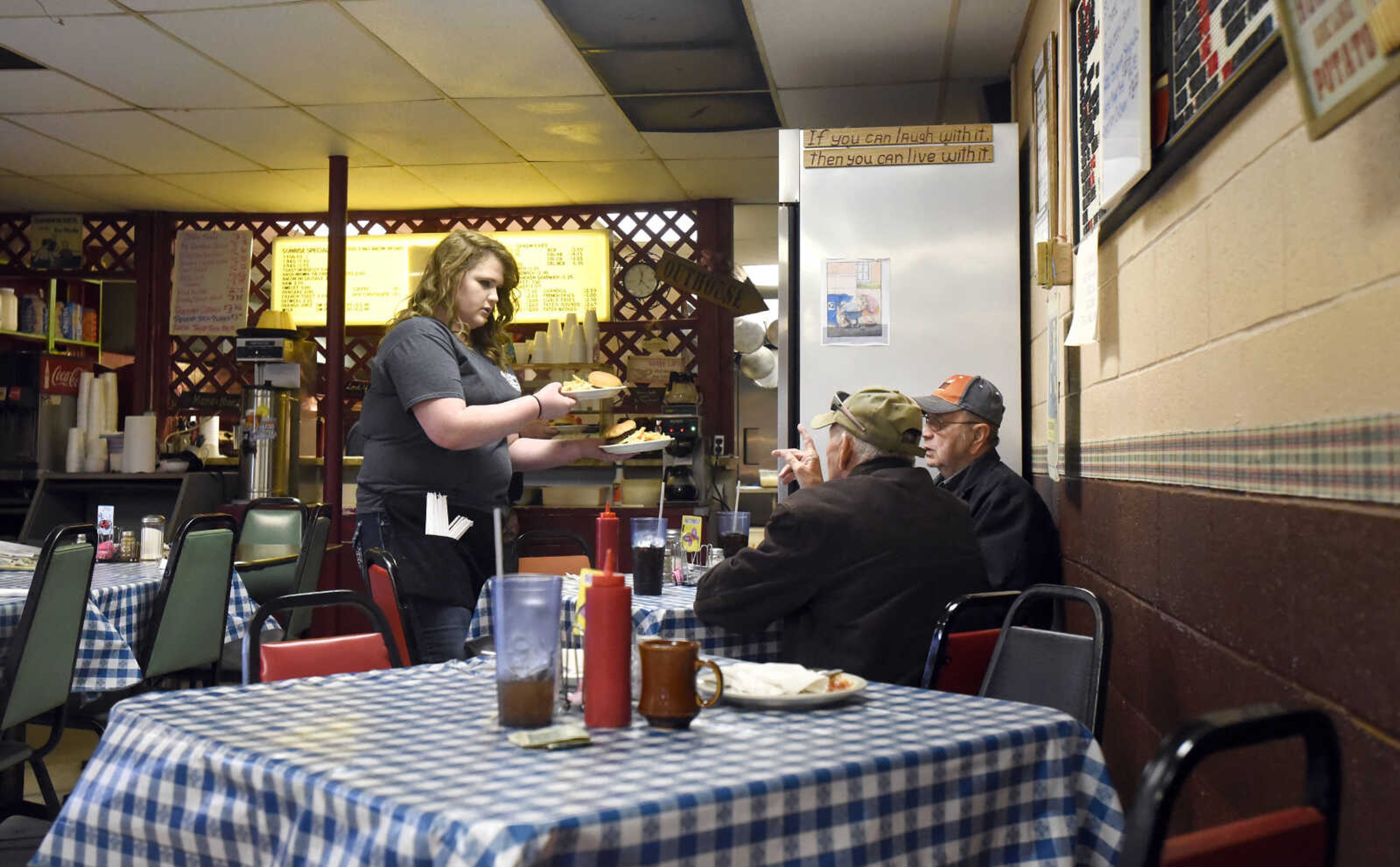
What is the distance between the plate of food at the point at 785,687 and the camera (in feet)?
4.69

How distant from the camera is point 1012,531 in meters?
3.01

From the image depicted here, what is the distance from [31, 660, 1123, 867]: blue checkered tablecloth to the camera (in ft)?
3.37

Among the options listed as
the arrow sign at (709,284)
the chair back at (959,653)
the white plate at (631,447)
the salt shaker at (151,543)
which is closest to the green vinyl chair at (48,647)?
the salt shaker at (151,543)

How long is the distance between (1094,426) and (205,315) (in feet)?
19.0

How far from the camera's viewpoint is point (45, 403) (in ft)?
21.6

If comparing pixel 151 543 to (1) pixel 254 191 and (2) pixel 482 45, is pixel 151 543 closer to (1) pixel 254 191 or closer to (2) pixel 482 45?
(2) pixel 482 45

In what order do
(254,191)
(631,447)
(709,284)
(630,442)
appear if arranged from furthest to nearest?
(254,191) < (709,284) < (630,442) < (631,447)

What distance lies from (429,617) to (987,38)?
293 cm

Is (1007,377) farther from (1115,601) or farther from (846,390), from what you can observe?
(1115,601)

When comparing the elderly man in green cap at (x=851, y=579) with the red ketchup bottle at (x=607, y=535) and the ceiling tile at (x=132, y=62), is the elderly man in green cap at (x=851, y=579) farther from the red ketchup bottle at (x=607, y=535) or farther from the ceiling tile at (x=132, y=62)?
the ceiling tile at (x=132, y=62)

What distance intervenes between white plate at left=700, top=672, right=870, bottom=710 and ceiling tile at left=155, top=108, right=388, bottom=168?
440 centimetres

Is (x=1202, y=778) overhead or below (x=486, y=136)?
below

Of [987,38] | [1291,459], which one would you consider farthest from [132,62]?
[1291,459]

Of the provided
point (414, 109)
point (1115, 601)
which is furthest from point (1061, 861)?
point (414, 109)
